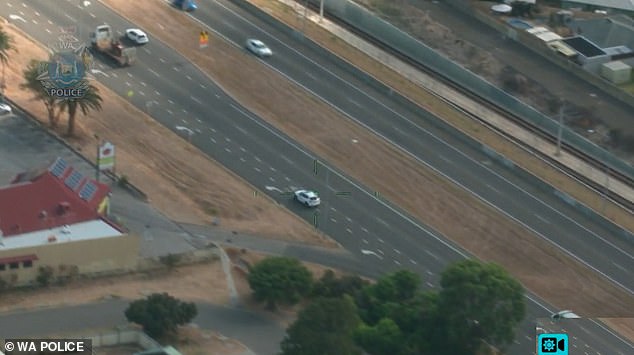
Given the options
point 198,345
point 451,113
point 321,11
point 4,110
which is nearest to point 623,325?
point 198,345

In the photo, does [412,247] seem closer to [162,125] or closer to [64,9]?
[162,125]

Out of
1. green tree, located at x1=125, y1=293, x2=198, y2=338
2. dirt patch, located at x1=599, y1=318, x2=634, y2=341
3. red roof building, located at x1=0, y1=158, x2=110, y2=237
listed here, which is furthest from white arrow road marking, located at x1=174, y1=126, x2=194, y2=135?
dirt patch, located at x1=599, y1=318, x2=634, y2=341

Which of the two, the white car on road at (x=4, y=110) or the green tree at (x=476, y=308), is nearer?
the green tree at (x=476, y=308)

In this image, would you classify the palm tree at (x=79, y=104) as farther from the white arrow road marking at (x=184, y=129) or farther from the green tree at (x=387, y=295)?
the green tree at (x=387, y=295)

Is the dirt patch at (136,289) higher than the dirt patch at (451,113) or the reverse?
higher

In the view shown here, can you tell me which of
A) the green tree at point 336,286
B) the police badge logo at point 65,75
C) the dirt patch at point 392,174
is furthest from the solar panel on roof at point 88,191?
the dirt patch at point 392,174

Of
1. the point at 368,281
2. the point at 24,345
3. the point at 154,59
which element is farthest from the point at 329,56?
the point at 24,345
